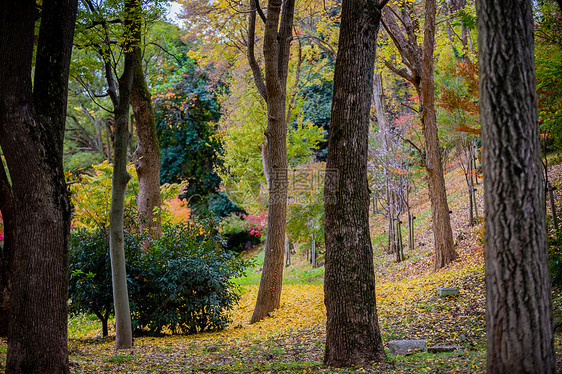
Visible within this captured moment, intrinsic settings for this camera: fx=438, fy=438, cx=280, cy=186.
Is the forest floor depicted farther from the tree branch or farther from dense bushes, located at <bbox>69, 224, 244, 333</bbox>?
the tree branch

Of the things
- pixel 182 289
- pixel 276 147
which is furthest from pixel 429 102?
pixel 182 289

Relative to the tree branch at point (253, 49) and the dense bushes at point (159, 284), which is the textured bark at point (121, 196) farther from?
the tree branch at point (253, 49)

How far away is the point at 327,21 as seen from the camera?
46.2ft

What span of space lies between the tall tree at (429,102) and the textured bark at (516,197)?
8708 millimetres

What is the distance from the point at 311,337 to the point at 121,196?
4.04 meters

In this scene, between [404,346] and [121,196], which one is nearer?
[404,346]

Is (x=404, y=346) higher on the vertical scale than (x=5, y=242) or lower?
lower

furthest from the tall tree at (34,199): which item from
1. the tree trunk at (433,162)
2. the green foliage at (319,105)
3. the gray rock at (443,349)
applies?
the green foliage at (319,105)

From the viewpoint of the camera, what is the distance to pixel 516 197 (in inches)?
110

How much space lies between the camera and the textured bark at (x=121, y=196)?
6980 millimetres

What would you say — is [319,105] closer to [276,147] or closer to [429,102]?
[429,102]

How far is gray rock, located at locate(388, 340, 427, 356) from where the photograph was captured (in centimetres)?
584

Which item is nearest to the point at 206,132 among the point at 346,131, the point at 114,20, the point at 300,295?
the point at 300,295

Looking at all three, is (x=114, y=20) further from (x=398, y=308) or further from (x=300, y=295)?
(x=300, y=295)
